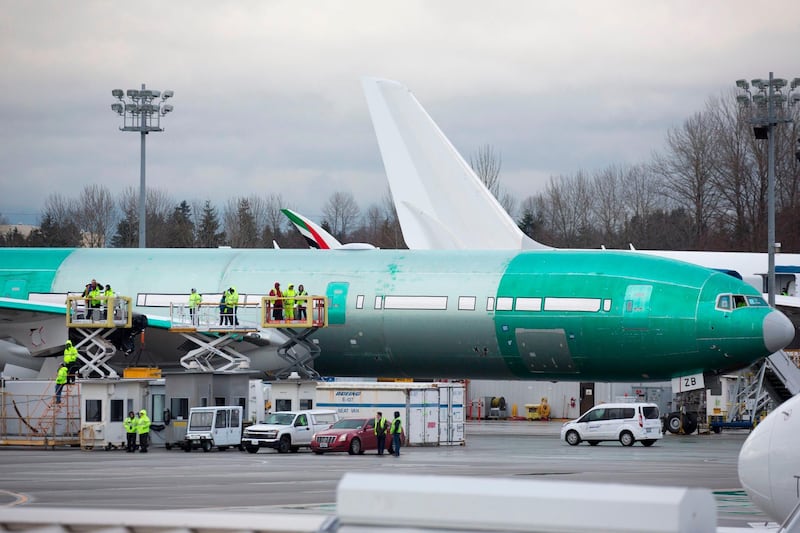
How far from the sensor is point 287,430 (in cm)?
3144

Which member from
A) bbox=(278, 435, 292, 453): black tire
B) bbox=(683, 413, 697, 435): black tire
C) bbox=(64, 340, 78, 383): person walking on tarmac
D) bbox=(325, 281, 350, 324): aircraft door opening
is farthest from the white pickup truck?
bbox=(683, 413, 697, 435): black tire

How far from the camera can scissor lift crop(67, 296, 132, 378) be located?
34.3 m

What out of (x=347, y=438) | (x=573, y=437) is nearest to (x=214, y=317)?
(x=347, y=438)

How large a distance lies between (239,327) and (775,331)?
47.5ft

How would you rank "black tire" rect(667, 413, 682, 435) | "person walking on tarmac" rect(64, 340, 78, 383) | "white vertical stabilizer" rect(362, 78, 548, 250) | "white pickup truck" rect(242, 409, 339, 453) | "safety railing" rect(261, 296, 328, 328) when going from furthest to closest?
"white vertical stabilizer" rect(362, 78, 548, 250), "black tire" rect(667, 413, 682, 435), "safety railing" rect(261, 296, 328, 328), "person walking on tarmac" rect(64, 340, 78, 383), "white pickup truck" rect(242, 409, 339, 453)

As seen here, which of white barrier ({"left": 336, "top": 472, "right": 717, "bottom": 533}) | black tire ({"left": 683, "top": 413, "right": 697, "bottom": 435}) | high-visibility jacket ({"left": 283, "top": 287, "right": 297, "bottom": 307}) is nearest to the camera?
white barrier ({"left": 336, "top": 472, "right": 717, "bottom": 533})

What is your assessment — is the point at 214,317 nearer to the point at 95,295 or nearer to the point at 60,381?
the point at 95,295

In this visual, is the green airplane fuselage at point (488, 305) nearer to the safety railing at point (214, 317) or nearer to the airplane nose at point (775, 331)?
the airplane nose at point (775, 331)

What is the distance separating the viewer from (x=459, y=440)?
3603cm

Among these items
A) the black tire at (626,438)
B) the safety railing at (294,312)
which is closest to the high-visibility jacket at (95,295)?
the safety railing at (294,312)

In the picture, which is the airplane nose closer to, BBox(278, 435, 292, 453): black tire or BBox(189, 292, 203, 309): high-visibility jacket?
BBox(278, 435, 292, 453): black tire

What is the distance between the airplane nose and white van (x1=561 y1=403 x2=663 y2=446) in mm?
4195

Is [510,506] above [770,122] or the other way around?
the other way around

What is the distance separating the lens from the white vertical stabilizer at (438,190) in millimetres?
45125
